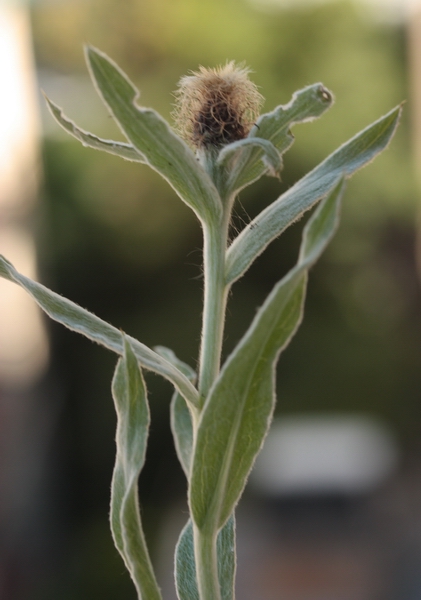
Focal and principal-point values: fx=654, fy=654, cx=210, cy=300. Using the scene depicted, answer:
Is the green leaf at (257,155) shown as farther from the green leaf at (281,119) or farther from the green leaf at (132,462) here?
the green leaf at (132,462)

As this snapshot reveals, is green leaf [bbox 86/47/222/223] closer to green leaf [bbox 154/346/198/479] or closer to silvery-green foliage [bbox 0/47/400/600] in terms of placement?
silvery-green foliage [bbox 0/47/400/600]

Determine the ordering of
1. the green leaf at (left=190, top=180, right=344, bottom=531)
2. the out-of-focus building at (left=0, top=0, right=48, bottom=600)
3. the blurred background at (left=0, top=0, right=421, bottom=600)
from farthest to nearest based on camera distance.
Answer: the blurred background at (left=0, top=0, right=421, bottom=600) → the out-of-focus building at (left=0, top=0, right=48, bottom=600) → the green leaf at (left=190, top=180, right=344, bottom=531)

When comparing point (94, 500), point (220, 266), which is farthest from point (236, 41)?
point (220, 266)

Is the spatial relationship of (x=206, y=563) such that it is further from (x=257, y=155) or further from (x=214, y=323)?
(x=257, y=155)

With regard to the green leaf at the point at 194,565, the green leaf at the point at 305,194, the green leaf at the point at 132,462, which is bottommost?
the green leaf at the point at 194,565

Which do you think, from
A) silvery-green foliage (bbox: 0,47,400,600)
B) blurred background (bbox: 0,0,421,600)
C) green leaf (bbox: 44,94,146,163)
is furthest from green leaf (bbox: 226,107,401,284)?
blurred background (bbox: 0,0,421,600)

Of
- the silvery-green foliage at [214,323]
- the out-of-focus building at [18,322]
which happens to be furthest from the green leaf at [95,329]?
the out-of-focus building at [18,322]

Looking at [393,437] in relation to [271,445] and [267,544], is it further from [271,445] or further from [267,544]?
[267,544]
